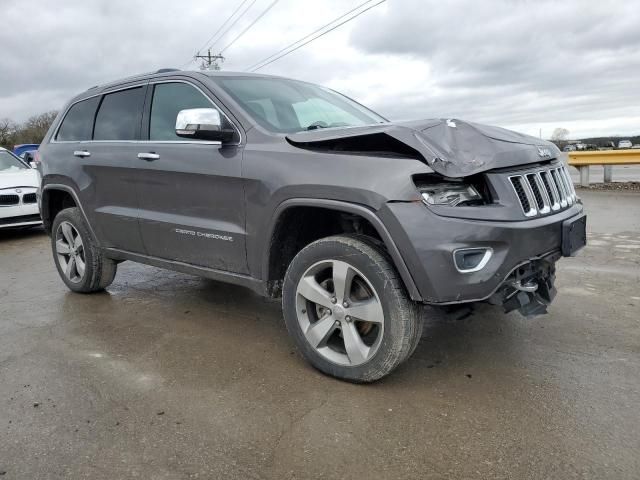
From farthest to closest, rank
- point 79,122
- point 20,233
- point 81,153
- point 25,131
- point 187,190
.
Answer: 1. point 25,131
2. point 20,233
3. point 79,122
4. point 81,153
5. point 187,190

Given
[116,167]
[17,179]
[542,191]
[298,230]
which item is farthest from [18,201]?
[542,191]

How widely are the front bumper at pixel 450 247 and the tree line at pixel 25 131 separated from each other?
61.6 metres

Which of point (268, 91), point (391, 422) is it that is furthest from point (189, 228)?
point (391, 422)

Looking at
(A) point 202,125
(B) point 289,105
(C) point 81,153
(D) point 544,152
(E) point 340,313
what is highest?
(B) point 289,105

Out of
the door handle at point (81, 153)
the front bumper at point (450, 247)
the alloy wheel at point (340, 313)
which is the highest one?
the door handle at point (81, 153)

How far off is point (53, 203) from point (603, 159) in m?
10.9

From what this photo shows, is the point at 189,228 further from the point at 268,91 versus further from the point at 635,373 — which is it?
the point at 635,373

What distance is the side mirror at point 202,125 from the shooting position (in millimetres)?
3336

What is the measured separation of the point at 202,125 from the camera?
3328 millimetres

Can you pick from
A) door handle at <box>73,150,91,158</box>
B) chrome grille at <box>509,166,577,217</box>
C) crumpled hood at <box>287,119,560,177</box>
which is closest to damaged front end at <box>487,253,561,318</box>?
chrome grille at <box>509,166,577,217</box>

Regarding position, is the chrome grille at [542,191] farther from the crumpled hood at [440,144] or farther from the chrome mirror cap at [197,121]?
the chrome mirror cap at [197,121]

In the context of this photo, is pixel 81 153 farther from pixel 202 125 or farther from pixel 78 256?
pixel 202 125

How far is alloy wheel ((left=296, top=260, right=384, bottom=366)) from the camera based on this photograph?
9.75ft

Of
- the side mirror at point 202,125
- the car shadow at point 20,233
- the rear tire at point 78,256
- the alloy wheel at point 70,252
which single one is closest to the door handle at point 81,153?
the rear tire at point 78,256
